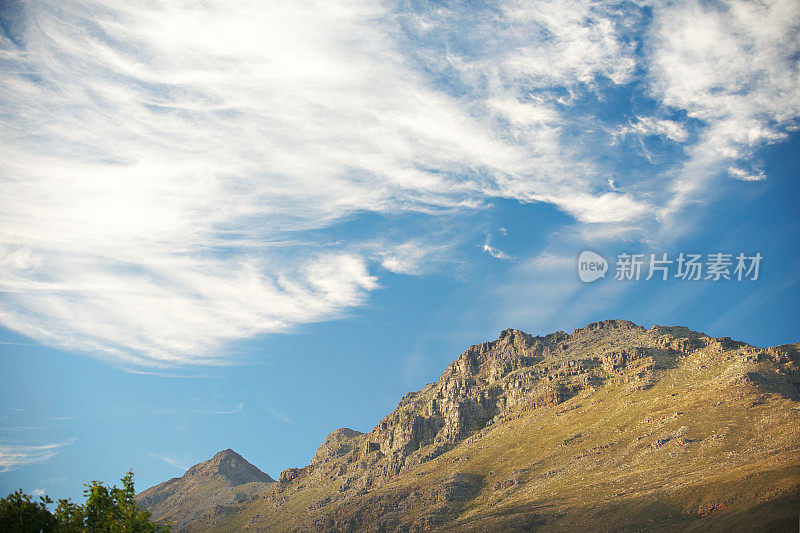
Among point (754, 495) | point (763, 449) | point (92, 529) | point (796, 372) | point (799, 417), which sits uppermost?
point (796, 372)

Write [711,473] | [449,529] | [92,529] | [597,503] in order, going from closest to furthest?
[92,529], [711,473], [597,503], [449,529]

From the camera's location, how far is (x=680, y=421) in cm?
18862

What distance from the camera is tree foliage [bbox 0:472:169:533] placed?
5900 cm

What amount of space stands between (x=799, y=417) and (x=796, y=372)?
167ft

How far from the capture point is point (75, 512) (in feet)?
202

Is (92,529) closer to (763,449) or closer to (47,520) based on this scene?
(47,520)

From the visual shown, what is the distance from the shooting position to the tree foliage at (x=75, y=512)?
59000 mm

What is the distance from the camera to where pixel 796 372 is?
196 metres

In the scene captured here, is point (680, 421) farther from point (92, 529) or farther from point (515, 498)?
point (92, 529)

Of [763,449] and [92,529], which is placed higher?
[763,449]

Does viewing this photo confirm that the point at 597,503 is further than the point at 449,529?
No

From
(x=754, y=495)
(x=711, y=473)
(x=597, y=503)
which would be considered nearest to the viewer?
(x=754, y=495)

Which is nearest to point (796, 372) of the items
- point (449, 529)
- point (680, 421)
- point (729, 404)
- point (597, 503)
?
point (729, 404)

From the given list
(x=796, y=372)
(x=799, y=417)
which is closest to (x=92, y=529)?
(x=799, y=417)
